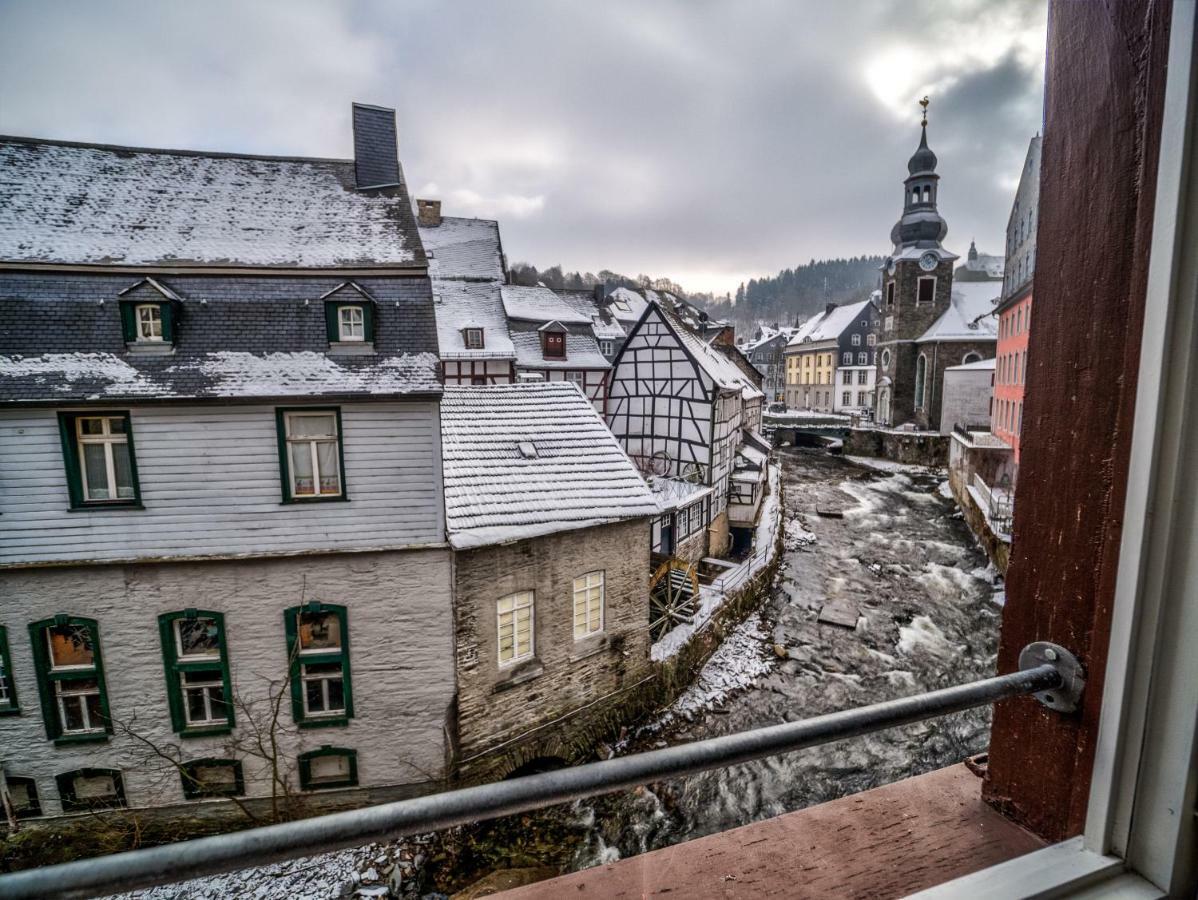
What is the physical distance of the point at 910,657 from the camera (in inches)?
477

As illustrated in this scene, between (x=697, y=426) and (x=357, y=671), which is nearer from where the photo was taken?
(x=357, y=671)

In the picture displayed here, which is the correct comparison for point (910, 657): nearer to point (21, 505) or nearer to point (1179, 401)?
point (1179, 401)

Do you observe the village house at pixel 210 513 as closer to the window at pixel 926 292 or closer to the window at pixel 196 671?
the window at pixel 196 671

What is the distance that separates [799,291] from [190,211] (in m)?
95.2

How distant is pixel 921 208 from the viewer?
38344 mm

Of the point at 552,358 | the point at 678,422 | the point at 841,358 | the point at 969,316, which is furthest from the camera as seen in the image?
the point at 841,358

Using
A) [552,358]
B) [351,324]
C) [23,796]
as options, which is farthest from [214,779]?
[552,358]

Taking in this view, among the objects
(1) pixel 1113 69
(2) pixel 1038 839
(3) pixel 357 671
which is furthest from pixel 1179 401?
(3) pixel 357 671

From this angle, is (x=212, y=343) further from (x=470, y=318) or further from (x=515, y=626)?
(x=470, y=318)

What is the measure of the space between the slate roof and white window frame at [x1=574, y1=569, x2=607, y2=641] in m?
5.28

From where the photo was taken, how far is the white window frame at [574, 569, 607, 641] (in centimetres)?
895

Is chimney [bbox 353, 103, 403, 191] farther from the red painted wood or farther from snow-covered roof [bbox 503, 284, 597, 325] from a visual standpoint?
snow-covered roof [bbox 503, 284, 597, 325]

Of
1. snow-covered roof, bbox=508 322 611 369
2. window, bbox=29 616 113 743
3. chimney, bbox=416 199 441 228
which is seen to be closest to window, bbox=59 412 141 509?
window, bbox=29 616 113 743

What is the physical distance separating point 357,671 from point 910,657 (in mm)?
10755
